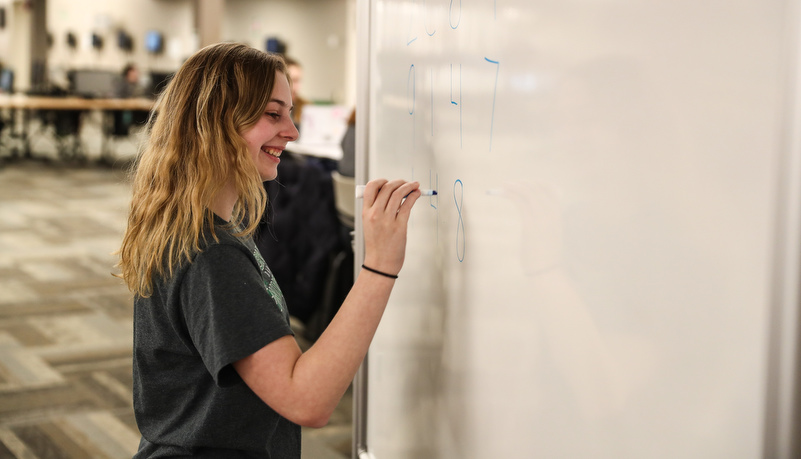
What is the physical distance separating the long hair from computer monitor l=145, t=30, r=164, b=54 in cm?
1256

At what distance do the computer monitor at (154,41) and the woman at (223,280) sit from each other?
1253 centimetres

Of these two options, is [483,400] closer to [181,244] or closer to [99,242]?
[181,244]

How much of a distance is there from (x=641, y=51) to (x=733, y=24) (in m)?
0.09

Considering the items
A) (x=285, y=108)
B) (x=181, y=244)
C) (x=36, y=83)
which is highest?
(x=36, y=83)

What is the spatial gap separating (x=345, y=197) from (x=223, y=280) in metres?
2.32

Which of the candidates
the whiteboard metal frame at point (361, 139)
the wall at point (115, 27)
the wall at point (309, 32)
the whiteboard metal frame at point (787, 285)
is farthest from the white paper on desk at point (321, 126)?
the wall at point (115, 27)

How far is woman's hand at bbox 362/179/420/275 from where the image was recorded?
914mm

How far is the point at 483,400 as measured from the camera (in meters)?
0.88

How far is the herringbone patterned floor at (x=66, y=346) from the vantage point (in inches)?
98.3

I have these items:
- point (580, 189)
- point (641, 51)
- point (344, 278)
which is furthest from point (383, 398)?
point (344, 278)

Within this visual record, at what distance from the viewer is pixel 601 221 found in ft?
2.04

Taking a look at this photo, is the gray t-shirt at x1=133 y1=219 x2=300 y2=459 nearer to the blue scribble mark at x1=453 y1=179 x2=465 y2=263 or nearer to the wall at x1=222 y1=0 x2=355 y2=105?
the blue scribble mark at x1=453 y1=179 x2=465 y2=263

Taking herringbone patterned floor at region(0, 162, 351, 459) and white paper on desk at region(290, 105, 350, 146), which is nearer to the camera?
herringbone patterned floor at region(0, 162, 351, 459)

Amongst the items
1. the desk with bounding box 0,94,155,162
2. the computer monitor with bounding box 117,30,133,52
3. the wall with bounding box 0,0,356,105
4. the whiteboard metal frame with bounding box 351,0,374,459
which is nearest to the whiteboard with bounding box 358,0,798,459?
the whiteboard metal frame with bounding box 351,0,374,459
